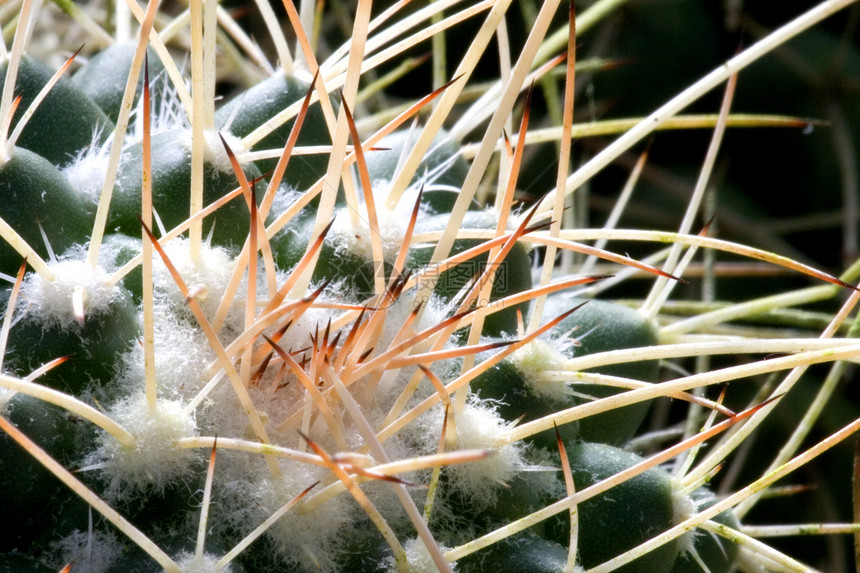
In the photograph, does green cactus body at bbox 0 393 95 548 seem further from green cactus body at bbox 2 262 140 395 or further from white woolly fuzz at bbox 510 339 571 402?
white woolly fuzz at bbox 510 339 571 402

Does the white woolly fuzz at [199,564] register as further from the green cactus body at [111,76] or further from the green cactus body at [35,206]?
the green cactus body at [111,76]

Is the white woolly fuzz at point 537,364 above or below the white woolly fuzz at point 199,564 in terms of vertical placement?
above

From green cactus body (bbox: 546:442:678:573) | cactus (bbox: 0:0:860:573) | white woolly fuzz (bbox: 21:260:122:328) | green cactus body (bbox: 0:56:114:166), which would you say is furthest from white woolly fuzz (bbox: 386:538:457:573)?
green cactus body (bbox: 0:56:114:166)

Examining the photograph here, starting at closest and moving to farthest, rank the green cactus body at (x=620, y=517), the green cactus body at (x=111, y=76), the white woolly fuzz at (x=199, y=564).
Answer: the white woolly fuzz at (x=199, y=564) → the green cactus body at (x=620, y=517) → the green cactus body at (x=111, y=76)

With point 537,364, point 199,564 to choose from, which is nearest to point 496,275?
point 537,364

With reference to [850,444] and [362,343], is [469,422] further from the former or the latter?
[850,444]

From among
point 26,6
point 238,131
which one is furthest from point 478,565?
point 26,6

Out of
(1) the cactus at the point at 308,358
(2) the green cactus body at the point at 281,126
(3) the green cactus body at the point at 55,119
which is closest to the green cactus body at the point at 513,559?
(1) the cactus at the point at 308,358

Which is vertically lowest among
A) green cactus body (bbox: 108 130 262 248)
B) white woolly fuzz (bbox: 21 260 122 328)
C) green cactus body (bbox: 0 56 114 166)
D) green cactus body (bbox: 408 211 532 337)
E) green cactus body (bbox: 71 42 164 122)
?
white woolly fuzz (bbox: 21 260 122 328)
